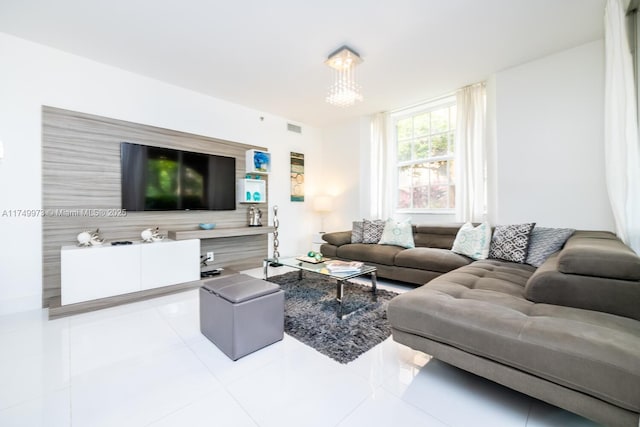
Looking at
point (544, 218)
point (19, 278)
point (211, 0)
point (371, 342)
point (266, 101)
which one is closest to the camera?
point (371, 342)

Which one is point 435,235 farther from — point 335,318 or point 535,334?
point 535,334

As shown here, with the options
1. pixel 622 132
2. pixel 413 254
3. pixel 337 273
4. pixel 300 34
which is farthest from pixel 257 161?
pixel 622 132

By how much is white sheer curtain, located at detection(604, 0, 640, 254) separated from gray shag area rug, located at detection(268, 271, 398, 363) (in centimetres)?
201

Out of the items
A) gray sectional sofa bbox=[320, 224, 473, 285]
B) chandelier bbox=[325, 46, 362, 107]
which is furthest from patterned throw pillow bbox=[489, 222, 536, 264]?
chandelier bbox=[325, 46, 362, 107]

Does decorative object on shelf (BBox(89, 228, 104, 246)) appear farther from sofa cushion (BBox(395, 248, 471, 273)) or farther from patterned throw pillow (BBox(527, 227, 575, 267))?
patterned throw pillow (BBox(527, 227, 575, 267))

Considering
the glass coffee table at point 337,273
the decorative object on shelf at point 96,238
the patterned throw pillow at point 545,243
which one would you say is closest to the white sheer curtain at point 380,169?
the glass coffee table at point 337,273

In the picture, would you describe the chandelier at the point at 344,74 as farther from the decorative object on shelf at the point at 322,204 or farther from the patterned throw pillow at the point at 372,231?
the decorative object on shelf at the point at 322,204

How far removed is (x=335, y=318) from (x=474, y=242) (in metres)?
1.86

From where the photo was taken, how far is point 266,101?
4039 millimetres

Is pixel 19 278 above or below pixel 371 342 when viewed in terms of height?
above

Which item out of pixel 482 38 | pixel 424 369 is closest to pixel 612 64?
pixel 482 38

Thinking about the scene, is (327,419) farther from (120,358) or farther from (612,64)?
(612,64)

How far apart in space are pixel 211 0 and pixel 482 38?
99.7 inches

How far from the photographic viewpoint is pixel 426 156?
4.29m
